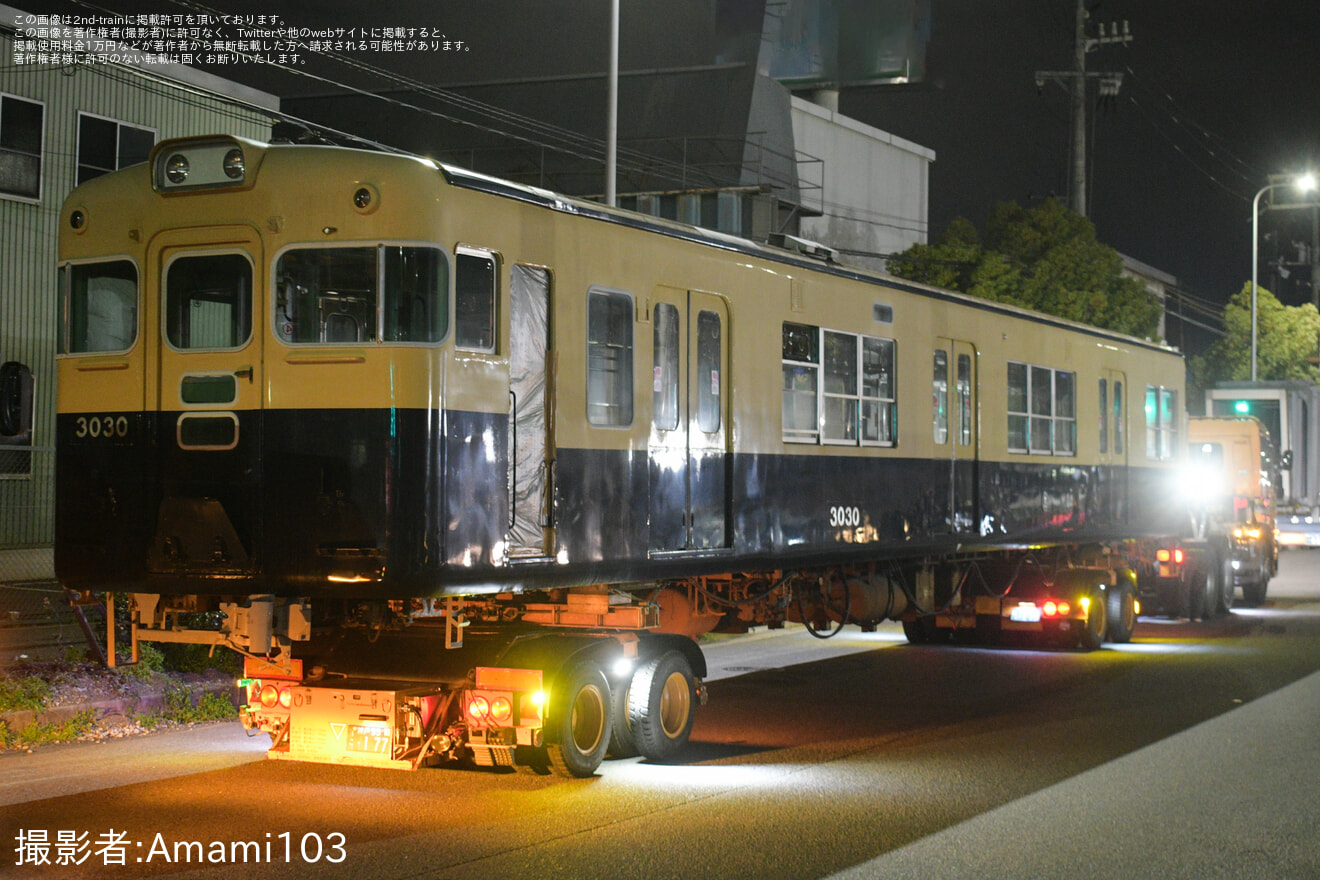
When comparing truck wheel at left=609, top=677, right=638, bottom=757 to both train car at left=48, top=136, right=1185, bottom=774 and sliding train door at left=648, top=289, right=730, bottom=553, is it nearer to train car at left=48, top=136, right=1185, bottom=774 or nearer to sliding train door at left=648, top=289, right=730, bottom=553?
train car at left=48, top=136, right=1185, bottom=774

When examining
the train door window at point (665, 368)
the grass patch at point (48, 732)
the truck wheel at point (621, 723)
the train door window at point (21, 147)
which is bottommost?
the grass patch at point (48, 732)

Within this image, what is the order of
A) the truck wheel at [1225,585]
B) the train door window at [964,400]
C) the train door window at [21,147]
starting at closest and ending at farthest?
1. the train door window at [964,400]
2. the truck wheel at [1225,585]
3. the train door window at [21,147]

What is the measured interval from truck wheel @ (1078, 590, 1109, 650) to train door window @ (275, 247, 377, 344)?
1160 centimetres

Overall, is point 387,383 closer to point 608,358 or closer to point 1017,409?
point 608,358

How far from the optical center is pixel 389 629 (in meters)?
9.74

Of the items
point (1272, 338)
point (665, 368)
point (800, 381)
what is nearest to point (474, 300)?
point (665, 368)

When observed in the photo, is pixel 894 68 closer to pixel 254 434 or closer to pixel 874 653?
pixel 874 653

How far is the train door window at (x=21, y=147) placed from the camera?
23.5m

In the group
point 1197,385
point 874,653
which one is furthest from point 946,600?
point 1197,385

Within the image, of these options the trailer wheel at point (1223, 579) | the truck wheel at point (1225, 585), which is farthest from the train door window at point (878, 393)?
the truck wheel at point (1225, 585)

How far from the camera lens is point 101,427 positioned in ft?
31.2

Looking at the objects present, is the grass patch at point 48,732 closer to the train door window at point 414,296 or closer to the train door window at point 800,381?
the train door window at point 414,296

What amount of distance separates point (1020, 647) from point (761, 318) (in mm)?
8195

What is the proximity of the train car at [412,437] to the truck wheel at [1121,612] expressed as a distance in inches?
321
